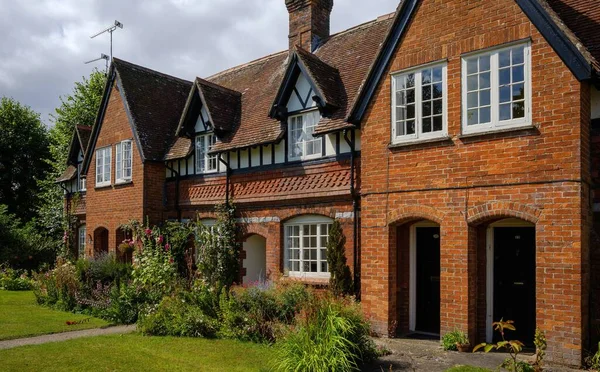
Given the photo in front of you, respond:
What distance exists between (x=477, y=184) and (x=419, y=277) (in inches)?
116

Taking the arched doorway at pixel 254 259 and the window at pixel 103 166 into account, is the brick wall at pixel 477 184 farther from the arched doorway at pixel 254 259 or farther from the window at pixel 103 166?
the window at pixel 103 166

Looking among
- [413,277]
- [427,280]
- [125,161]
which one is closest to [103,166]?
[125,161]

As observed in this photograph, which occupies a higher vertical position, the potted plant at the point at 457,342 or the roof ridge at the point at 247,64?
the roof ridge at the point at 247,64

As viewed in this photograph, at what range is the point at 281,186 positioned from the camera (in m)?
14.9

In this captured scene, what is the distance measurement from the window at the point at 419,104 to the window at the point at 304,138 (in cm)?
317

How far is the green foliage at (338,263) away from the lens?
41.7 feet

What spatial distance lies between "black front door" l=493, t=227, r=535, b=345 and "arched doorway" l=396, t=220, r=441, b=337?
132 cm

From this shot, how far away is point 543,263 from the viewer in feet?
29.9

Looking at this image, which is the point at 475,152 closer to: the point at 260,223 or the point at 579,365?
the point at 579,365

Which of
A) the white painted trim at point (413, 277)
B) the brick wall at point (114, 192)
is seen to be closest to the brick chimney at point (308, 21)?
the brick wall at point (114, 192)

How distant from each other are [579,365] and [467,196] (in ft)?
11.1

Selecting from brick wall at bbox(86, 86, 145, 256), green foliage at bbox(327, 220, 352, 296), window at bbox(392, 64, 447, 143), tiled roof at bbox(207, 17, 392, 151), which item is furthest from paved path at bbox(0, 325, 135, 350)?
window at bbox(392, 64, 447, 143)

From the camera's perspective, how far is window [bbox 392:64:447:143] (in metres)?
10.7

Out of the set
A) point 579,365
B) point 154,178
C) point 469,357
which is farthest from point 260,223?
point 579,365
